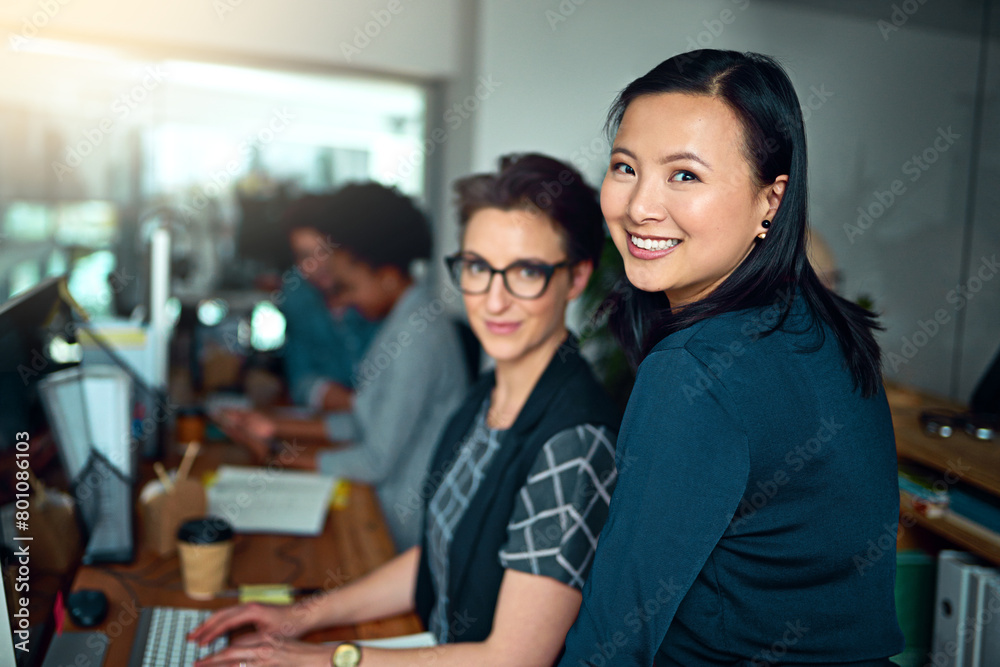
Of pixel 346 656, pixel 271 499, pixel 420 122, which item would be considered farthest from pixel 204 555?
pixel 420 122

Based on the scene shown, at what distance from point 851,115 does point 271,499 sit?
3289 millimetres

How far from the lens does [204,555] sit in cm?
148

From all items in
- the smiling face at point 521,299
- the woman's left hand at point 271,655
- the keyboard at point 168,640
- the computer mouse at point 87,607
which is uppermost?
the smiling face at point 521,299

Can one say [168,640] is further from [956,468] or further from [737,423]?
[956,468]

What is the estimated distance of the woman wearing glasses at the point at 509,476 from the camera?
1145mm

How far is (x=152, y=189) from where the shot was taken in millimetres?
4062

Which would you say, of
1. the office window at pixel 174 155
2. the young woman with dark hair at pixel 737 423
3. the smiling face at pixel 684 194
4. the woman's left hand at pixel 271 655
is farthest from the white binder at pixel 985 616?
the office window at pixel 174 155

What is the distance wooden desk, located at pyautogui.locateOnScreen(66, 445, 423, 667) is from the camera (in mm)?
1410

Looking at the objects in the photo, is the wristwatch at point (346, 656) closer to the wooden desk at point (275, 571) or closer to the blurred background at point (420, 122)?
the wooden desk at point (275, 571)

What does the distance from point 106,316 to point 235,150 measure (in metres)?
1.09

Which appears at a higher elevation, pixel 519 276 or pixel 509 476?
pixel 519 276

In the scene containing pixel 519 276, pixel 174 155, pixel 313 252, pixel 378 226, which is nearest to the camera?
pixel 519 276

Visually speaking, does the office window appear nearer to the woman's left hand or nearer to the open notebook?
the open notebook

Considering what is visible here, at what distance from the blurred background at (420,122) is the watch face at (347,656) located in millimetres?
2275
